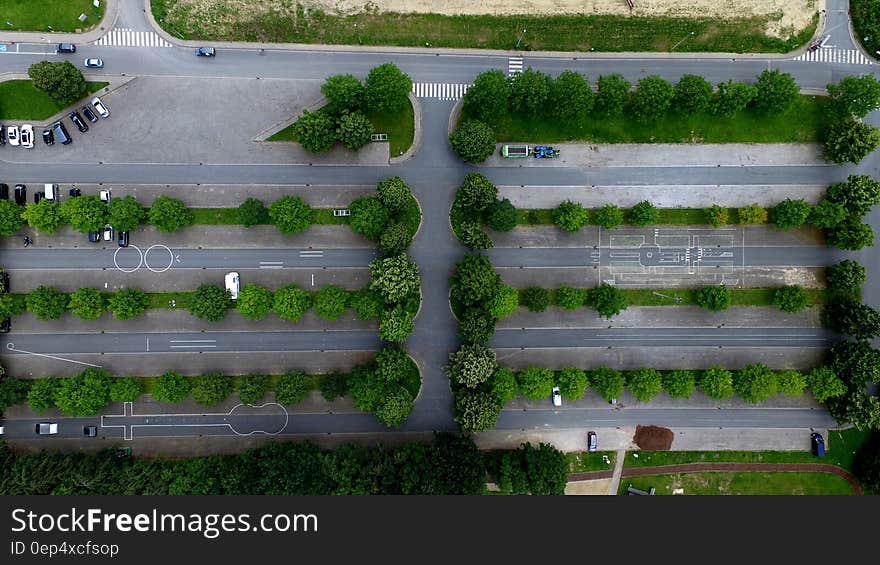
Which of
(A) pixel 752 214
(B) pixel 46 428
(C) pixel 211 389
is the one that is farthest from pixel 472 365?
(B) pixel 46 428

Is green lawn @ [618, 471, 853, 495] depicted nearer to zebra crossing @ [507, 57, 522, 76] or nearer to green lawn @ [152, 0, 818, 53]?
zebra crossing @ [507, 57, 522, 76]

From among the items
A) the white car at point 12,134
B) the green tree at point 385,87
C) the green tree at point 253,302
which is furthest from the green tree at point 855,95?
the white car at point 12,134

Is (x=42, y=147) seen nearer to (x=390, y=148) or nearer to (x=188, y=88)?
(x=188, y=88)

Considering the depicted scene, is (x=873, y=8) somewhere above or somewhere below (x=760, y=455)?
above

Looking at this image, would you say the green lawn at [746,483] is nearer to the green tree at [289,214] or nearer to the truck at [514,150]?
the truck at [514,150]

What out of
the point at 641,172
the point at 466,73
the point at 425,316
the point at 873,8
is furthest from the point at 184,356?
the point at 873,8

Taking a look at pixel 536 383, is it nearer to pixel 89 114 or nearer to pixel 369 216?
pixel 369 216
